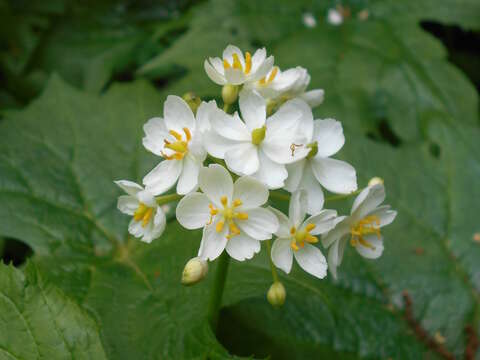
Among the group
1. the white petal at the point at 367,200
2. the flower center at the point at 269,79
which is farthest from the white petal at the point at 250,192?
the flower center at the point at 269,79

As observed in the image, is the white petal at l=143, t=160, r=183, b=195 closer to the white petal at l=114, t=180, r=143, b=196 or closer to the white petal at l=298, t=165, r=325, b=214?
the white petal at l=114, t=180, r=143, b=196

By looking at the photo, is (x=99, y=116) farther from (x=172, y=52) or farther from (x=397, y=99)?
(x=397, y=99)

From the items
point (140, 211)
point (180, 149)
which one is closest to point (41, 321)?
point (140, 211)

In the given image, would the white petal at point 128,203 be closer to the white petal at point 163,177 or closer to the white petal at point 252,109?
the white petal at point 163,177

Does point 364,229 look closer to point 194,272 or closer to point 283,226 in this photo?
point 283,226

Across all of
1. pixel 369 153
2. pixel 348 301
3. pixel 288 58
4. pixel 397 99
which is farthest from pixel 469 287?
pixel 288 58

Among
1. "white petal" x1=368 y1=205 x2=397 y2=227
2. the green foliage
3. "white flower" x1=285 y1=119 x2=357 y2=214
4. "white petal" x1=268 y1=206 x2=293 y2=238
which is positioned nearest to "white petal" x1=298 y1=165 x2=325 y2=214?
"white flower" x1=285 y1=119 x2=357 y2=214
